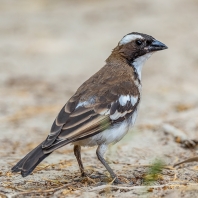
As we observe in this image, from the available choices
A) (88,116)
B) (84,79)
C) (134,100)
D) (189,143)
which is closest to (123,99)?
(134,100)

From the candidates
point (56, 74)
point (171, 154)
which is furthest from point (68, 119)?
point (56, 74)

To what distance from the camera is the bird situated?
592 cm

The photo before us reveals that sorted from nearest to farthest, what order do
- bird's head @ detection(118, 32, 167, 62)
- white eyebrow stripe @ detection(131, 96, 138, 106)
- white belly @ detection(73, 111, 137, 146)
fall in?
white belly @ detection(73, 111, 137, 146)
white eyebrow stripe @ detection(131, 96, 138, 106)
bird's head @ detection(118, 32, 167, 62)

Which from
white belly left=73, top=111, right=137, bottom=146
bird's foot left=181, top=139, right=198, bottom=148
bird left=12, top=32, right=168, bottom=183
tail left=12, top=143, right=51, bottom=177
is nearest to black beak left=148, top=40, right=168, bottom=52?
bird left=12, top=32, right=168, bottom=183

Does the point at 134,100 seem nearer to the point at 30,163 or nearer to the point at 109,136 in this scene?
the point at 109,136

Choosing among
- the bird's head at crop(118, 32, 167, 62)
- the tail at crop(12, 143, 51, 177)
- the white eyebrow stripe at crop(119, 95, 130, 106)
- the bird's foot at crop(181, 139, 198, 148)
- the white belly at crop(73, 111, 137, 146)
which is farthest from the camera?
the bird's foot at crop(181, 139, 198, 148)

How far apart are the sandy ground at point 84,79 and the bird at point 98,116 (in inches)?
10.6

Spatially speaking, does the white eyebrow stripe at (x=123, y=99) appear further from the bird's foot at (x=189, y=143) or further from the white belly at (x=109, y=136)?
the bird's foot at (x=189, y=143)

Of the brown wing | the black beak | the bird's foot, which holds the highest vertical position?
the black beak

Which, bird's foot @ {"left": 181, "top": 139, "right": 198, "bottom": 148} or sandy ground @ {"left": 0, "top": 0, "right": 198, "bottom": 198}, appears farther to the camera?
bird's foot @ {"left": 181, "top": 139, "right": 198, "bottom": 148}

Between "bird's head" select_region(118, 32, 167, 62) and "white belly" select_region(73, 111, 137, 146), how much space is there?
117 centimetres

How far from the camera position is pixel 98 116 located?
20.6 feet

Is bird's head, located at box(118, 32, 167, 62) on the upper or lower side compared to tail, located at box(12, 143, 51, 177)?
upper

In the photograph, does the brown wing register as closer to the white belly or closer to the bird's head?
Result: the white belly
